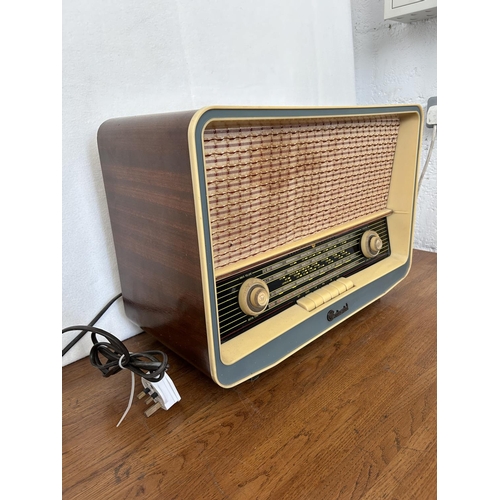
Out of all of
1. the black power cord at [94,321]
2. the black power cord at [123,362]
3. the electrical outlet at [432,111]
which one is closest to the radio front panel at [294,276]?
the black power cord at [123,362]

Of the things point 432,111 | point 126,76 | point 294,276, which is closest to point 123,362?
point 294,276

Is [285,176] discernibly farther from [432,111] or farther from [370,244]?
[432,111]

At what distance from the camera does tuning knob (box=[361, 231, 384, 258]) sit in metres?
0.86

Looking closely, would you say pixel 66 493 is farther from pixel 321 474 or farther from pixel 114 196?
pixel 114 196

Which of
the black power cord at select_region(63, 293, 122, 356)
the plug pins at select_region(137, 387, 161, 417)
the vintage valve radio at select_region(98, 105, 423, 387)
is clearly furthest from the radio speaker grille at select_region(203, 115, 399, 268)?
the black power cord at select_region(63, 293, 122, 356)

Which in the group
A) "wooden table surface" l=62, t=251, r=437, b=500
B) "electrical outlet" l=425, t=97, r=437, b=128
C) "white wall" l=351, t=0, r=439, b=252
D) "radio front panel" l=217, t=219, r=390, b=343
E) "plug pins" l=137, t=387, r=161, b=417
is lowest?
"wooden table surface" l=62, t=251, r=437, b=500

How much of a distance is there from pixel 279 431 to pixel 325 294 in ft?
0.82

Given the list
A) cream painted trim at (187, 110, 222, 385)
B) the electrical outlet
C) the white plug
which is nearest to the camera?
cream painted trim at (187, 110, 222, 385)

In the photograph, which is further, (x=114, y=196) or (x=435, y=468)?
(x=114, y=196)

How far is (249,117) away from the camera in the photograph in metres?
0.53

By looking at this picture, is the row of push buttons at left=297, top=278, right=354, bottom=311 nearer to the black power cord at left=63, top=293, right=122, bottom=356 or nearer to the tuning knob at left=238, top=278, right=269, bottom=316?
the tuning knob at left=238, top=278, right=269, bottom=316

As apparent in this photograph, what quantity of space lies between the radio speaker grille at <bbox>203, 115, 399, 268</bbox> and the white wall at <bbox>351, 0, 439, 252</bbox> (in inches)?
15.4
